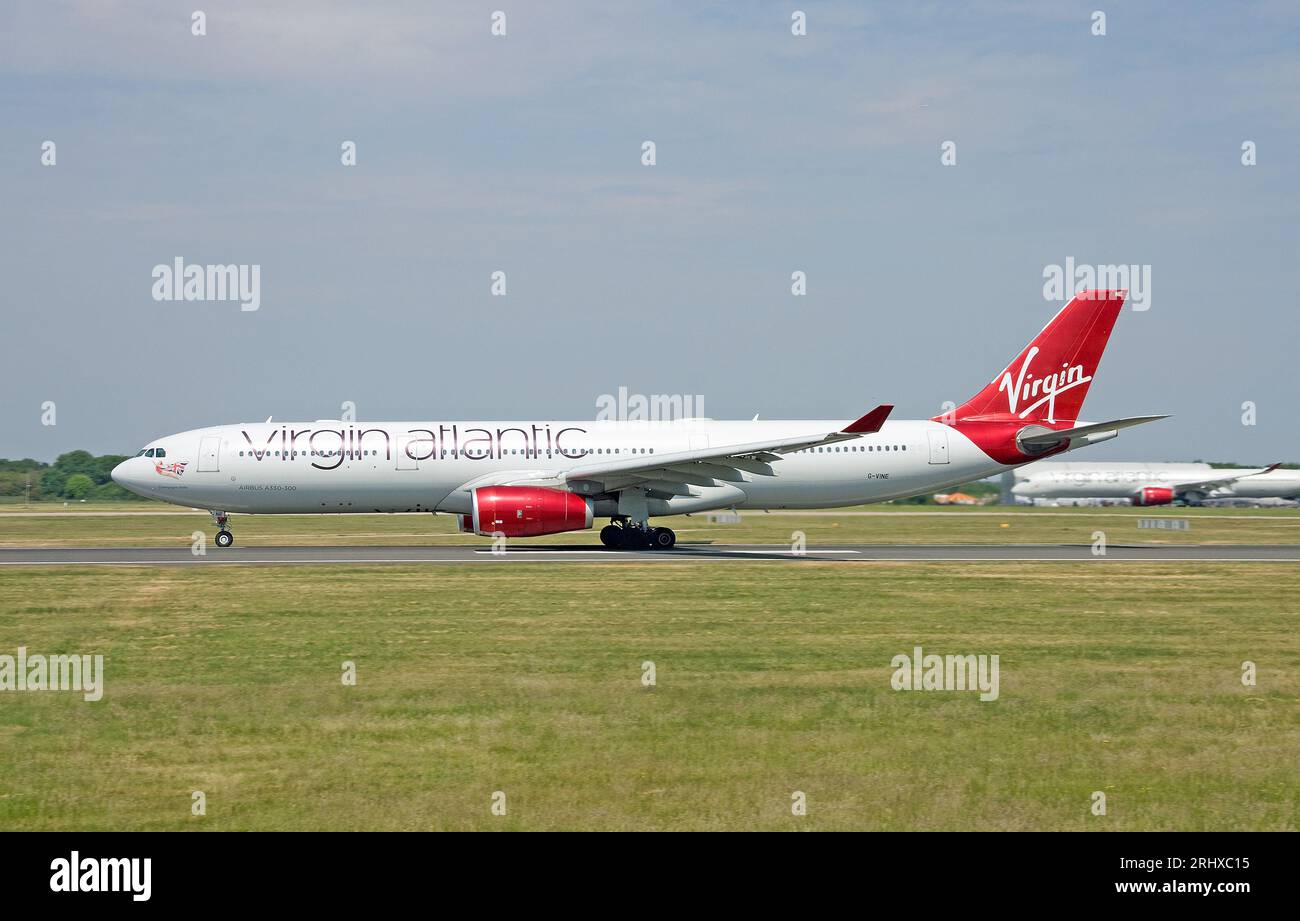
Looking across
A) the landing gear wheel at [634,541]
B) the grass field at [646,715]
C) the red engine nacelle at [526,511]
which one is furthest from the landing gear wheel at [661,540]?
the grass field at [646,715]

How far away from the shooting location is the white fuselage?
3838 centimetres

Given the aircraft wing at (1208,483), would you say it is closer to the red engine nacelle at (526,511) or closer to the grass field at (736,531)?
the grass field at (736,531)

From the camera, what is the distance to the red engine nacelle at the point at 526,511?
35062 millimetres

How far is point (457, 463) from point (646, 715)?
2611cm

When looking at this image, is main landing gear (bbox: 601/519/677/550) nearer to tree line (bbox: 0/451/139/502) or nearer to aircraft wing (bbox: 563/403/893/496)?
aircraft wing (bbox: 563/403/893/496)

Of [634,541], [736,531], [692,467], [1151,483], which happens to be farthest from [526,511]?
[1151,483]

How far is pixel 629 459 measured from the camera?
39.6 m

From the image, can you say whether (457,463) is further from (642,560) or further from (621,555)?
(642,560)

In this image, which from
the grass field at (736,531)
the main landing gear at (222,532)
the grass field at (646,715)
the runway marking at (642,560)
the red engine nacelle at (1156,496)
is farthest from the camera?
the red engine nacelle at (1156,496)

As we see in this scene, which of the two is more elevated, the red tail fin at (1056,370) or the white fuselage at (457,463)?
the red tail fin at (1056,370)

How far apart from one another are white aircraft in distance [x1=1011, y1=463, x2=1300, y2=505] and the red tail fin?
6856 centimetres

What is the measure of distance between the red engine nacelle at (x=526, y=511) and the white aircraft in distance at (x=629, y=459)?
0.06m
